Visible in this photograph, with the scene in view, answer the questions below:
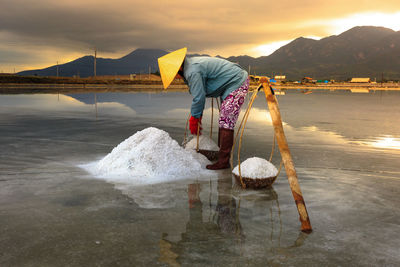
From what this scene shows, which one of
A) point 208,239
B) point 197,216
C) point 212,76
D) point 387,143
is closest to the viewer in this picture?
point 208,239

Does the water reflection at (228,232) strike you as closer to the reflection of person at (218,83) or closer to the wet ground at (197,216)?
the wet ground at (197,216)

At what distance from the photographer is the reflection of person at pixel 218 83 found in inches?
170

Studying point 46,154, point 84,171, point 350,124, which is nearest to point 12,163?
point 46,154

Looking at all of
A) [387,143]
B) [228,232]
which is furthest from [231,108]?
[387,143]

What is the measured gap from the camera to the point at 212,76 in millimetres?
4469

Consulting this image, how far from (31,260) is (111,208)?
97 centimetres

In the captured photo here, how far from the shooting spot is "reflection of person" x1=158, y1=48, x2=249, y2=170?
432cm

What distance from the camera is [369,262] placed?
7.30 feet

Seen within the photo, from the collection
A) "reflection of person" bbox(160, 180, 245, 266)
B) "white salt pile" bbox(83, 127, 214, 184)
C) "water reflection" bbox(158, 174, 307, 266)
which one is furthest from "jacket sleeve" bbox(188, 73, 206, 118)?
"reflection of person" bbox(160, 180, 245, 266)

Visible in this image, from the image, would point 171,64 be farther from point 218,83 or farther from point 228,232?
point 228,232

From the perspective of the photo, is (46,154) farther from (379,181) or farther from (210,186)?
(379,181)

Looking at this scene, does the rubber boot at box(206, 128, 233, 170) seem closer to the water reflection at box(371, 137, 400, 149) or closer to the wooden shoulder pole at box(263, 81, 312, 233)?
the wooden shoulder pole at box(263, 81, 312, 233)

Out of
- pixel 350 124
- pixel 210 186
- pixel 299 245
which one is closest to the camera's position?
pixel 299 245

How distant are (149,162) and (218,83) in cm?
135
